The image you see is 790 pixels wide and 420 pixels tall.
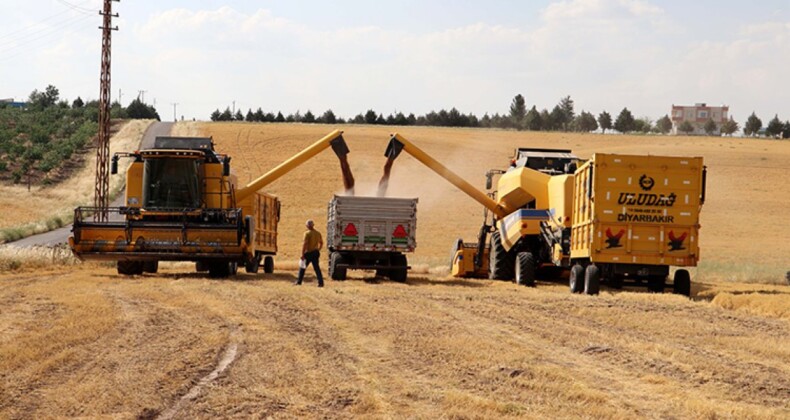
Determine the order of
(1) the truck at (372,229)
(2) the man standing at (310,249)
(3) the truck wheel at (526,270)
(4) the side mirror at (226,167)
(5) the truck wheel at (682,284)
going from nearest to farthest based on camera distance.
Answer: (5) the truck wheel at (682,284) → (2) the man standing at (310,249) → (4) the side mirror at (226,167) → (3) the truck wheel at (526,270) → (1) the truck at (372,229)

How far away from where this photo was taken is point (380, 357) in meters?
11.7

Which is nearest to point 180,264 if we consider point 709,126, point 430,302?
point 430,302

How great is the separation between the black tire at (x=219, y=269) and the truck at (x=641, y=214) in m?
9.62

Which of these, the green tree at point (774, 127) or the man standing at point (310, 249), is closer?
the man standing at point (310, 249)

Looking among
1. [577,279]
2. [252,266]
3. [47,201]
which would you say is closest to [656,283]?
[577,279]

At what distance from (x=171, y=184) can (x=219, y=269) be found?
274 cm

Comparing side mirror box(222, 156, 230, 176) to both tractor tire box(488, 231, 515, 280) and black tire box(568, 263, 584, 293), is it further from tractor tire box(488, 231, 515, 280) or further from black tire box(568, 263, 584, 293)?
black tire box(568, 263, 584, 293)

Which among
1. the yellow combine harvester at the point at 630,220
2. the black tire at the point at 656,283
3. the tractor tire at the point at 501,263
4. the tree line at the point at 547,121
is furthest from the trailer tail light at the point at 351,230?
the tree line at the point at 547,121

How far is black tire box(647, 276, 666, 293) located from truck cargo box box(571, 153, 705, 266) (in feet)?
2.94

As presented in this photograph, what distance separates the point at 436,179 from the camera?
74312mm

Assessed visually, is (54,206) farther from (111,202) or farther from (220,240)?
(220,240)

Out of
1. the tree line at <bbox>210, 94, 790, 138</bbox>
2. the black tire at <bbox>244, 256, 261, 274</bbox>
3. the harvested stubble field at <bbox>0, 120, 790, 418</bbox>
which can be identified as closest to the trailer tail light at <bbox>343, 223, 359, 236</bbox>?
the harvested stubble field at <bbox>0, 120, 790, 418</bbox>

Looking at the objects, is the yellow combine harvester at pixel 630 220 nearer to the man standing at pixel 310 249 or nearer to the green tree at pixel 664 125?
the man standing at pixel 310 249

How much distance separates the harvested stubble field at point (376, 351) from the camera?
351 inches
